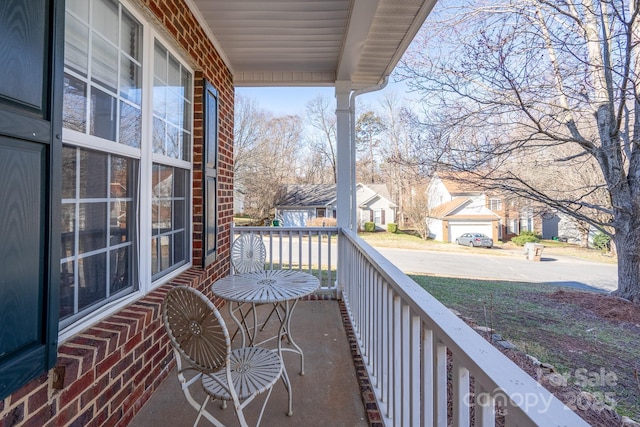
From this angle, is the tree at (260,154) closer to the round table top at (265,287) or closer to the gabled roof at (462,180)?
the gabled roof at (462,180)

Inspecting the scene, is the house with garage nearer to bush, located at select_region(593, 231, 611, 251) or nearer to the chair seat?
the chair seat

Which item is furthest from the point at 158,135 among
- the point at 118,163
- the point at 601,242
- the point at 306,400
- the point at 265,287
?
the point at 601,242

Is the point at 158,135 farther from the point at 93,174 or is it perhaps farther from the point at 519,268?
the point at 519,268

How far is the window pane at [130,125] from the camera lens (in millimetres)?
1875

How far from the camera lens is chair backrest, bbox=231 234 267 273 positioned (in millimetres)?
3139

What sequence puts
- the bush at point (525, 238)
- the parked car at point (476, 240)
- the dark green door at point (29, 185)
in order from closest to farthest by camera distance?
the dark green door at point (29, 185), the bush at point (525, 238), the parked car at point (476, 240)

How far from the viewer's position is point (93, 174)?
1.66 metres

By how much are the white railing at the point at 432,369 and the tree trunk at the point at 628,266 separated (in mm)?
6255

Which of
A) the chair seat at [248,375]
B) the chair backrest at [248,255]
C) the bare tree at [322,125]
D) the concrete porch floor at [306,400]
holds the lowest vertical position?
the concrete porch floor at [306,400]

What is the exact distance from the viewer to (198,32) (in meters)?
2.76

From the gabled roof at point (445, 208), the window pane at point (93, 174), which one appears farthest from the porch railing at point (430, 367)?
the gabled roof at point (445, 208)

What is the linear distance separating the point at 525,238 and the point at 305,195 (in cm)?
1090

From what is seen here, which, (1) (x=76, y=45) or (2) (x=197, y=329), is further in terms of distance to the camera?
(1) (x=76, y=45)

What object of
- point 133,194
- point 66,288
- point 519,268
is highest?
point 133,194
